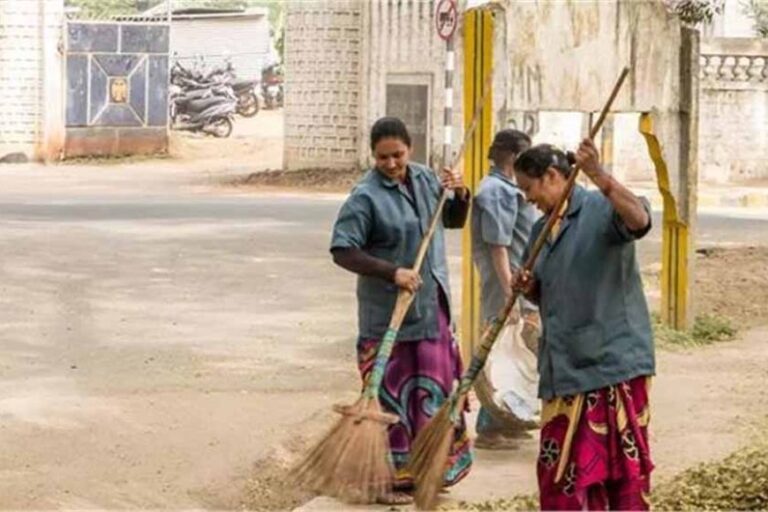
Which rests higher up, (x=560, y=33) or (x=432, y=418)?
(x=560, y=33)

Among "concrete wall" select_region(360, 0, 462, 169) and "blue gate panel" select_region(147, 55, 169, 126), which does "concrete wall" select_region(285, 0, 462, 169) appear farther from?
"blue gate panel" select_region(147, 55, 169, 126)

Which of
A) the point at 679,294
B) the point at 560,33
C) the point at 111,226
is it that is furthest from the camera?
the point at 111,226

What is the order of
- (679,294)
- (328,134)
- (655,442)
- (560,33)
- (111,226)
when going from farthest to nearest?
(328,134) → (111,226) → (679,294) → (560,33) → (655,442)

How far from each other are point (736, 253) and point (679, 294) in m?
4.90

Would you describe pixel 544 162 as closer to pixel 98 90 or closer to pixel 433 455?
pixel 433 455

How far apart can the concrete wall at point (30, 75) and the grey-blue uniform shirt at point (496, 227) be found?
2350 centimetres

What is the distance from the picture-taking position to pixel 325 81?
87.5 feet

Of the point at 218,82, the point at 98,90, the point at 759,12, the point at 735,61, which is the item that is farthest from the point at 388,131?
the point at 218,82

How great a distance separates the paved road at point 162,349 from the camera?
26.4 feet

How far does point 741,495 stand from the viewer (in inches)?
257

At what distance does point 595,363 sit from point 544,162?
0.63 m

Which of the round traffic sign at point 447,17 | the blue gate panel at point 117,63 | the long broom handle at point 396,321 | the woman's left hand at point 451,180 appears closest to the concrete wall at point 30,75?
the blue gate panel at point 117,63

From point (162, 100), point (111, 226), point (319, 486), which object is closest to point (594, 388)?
point (319, 486)

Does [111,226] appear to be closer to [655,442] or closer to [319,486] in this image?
[655,442]
